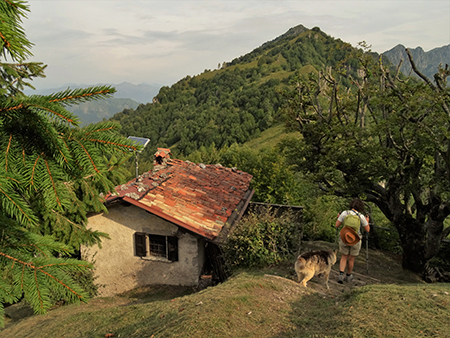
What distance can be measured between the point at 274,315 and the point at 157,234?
6777 millimetres

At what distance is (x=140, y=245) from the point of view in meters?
11.7

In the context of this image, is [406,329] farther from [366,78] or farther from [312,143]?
[366,78]

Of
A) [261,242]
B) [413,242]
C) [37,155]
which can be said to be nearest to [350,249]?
[261,242]

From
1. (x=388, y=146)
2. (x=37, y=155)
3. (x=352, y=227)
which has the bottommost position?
(x=352, y=227)

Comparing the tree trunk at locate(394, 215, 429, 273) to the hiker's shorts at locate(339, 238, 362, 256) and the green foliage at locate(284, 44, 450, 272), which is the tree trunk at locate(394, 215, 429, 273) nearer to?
the green foliage at locate(284, 44, 450, 272)

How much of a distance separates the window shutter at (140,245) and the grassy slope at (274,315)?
349 cm

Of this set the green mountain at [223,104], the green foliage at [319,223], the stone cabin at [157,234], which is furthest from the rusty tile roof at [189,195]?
the green mountain at [223,104]

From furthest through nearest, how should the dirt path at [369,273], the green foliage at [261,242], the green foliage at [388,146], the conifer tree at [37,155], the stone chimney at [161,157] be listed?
the stone chimney at [161,157] → the green foliage at [388,146] → the green foliage at [261,242] → the dirt path at [369,273] → the conifer tree at [37,155]

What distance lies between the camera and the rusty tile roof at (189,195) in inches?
424

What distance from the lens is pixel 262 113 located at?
8462 cm

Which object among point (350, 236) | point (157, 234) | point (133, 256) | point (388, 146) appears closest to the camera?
point (350, 236)

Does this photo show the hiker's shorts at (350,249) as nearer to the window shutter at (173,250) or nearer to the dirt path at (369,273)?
the dirt path at (369,273)

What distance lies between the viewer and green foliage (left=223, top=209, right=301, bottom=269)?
8.97 meters

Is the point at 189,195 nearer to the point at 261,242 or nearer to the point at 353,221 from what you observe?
the point at 261,242
